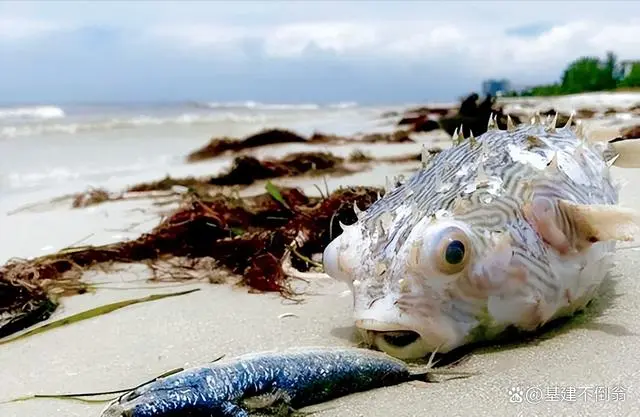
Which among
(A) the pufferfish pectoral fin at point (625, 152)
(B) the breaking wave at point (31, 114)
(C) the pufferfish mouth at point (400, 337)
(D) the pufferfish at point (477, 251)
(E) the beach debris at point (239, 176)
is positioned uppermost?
(B) the breaking wave at point (31, 114)

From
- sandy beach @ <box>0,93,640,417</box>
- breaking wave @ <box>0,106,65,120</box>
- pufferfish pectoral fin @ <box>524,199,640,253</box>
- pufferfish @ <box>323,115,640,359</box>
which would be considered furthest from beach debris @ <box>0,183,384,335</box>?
breaking wave @ <box>0,106,65,120</box>

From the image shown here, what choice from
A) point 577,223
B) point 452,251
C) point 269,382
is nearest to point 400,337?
point 452,251

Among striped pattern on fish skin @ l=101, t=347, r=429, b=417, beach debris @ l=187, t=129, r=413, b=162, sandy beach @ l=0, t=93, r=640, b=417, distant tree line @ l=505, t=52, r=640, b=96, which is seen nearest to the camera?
striped pattern on fish skin @ l=101, t=347, r=429, b=417

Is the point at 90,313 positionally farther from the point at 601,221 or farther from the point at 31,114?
the point at 31,114

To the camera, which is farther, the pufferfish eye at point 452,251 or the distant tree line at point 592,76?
the distant tree line at point 592,76

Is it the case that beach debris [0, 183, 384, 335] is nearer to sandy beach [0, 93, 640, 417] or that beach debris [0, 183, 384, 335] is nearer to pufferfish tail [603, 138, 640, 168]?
sandy beach [0, 93, 640, 417]

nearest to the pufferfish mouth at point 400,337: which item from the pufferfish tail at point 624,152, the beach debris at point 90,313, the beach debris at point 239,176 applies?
the pufferfish tail at point 624,152

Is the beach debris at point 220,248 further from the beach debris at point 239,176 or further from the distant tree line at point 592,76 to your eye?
the distant tree line at point 592,76
